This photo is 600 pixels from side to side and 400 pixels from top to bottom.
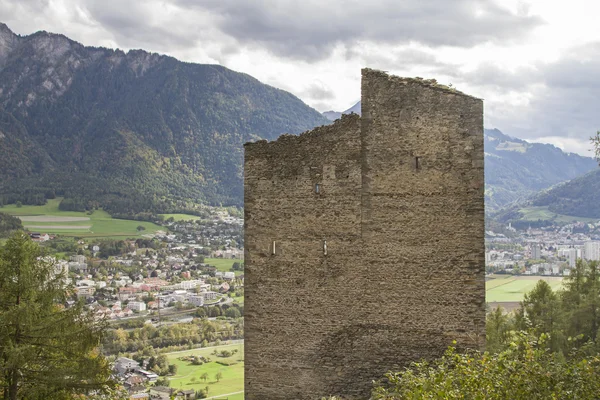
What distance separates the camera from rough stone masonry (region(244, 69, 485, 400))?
1069cm

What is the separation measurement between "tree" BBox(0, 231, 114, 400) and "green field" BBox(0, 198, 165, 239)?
8537 cm

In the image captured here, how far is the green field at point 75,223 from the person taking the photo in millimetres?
97812

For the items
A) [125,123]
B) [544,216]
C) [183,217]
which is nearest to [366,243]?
[183,217]

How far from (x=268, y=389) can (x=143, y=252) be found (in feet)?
290

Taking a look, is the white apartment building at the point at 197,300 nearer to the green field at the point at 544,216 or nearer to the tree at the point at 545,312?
the tree at the point at 545,312

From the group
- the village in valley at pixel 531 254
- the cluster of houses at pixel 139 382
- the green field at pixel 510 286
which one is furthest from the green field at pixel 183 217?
the cluster of houses at pixel 139 382

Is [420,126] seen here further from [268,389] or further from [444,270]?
[268,389]

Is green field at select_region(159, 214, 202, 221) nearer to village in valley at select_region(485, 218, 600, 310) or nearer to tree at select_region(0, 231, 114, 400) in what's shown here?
village in valley at select_region(485, 218, 600, 310)

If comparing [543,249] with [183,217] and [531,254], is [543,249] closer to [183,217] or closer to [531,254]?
[531,254]

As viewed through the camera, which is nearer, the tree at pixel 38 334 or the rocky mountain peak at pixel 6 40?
the tree at pixel 38 334

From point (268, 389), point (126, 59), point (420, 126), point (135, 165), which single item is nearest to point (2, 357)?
point (268, 389)

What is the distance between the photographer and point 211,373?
1860 inches

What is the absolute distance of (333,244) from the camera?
444 inches

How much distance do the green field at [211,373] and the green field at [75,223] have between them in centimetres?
5016
